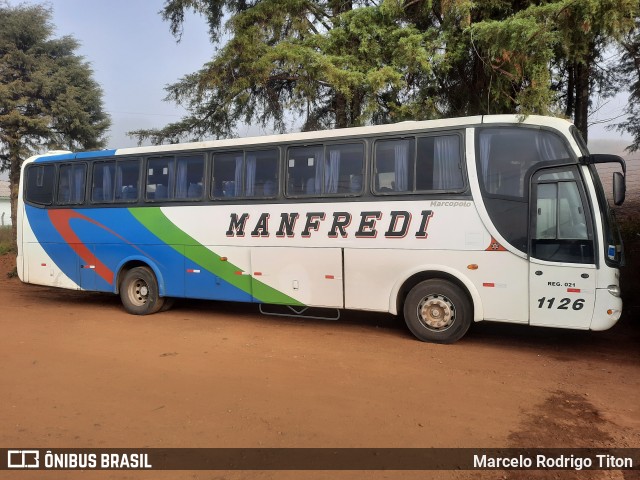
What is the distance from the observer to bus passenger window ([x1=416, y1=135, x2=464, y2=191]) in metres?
6.73

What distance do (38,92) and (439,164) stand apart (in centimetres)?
1702

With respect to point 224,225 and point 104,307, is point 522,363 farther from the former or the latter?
point 104,307

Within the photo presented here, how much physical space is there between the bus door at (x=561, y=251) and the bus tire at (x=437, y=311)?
3.00 ft

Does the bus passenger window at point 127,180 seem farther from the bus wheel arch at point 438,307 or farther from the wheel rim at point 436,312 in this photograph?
the wheel rim at point 436,312

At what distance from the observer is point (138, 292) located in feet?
31.2

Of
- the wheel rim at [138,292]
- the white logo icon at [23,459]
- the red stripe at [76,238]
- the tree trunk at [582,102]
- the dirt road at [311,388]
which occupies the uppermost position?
the tree trunk at [582,102]

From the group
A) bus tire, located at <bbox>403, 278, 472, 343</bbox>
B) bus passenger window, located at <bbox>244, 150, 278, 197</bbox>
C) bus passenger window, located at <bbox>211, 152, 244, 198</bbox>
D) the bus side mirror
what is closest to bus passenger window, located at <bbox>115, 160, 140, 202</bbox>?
bus passenger window, located at <bbox>211, 152, 244, 198</bbox>

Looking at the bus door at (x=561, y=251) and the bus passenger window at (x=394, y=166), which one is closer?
the bus door at (x=561, y=251)

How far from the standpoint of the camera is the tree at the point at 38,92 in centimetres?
1727

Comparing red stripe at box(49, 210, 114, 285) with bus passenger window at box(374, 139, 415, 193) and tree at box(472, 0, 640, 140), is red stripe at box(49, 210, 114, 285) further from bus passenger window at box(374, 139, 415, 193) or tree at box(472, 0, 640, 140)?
tree at box(472, 0, 640, 140)

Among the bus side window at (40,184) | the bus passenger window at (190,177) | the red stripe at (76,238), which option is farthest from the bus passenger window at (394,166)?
the bus side window at (40,184)

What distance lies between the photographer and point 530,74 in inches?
312

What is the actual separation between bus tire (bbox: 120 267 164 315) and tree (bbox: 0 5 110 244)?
1120cm

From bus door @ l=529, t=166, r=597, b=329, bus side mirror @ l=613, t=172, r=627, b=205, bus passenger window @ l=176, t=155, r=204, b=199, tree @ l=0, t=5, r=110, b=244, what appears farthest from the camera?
tree @ l=0, t=5, r=110, b=244
